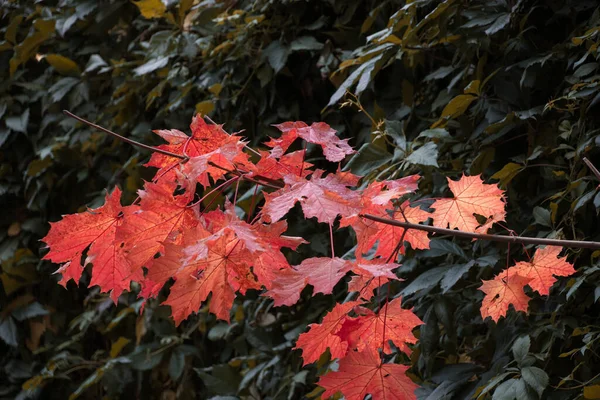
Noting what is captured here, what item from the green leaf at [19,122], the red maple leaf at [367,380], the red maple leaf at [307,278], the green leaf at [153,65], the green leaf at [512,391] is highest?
the red maple leaf at [307,278]

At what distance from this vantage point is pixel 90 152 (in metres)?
2.45

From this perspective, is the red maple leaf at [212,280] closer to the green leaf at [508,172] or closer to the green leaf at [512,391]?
the green leaf at [512,391]

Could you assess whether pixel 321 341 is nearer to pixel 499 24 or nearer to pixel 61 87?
pixel 499 24

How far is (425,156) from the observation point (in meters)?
1.24

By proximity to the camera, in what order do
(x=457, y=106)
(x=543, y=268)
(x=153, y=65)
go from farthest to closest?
(x=153, y=65), (x=457, y=106), (x=543, y=268)

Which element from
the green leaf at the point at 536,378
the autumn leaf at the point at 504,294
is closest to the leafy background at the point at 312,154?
the green leaf at the point at 536,378

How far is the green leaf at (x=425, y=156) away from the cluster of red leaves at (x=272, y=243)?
278 mm

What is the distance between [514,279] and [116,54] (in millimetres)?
1912

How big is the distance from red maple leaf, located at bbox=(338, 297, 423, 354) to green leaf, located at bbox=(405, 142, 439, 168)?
1.35 ft

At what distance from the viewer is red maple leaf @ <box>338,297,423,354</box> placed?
84cm

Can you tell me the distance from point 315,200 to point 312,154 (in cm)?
109

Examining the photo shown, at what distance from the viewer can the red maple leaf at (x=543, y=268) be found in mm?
952

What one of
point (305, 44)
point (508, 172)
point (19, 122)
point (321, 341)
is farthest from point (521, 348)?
point (19, 122)

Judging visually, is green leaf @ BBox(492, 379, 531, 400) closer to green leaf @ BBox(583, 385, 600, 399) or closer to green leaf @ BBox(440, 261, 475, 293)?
green leaf @ BBox(583, 385, 600, 399)
